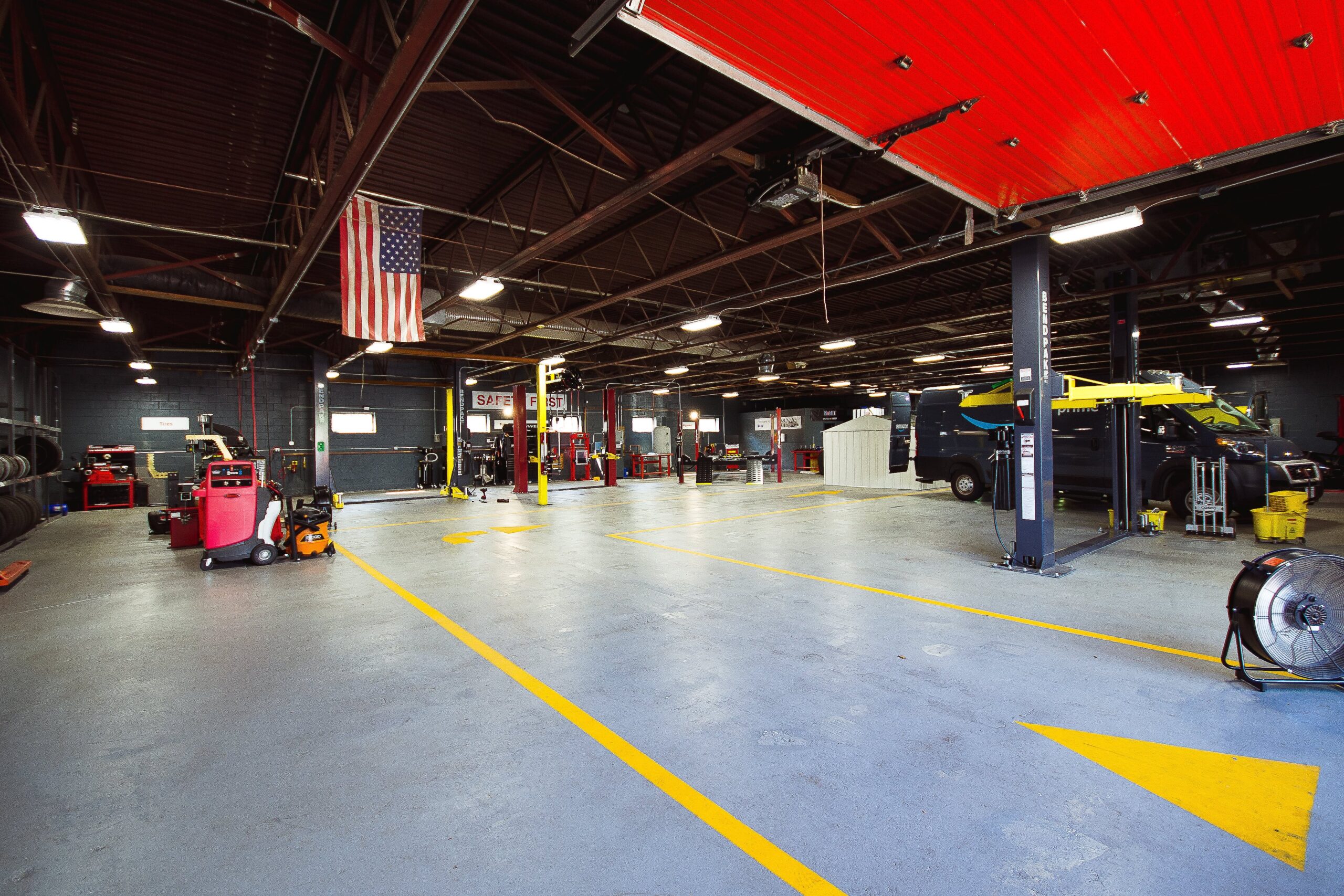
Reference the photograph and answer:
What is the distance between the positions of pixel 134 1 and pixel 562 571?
6.14 meters

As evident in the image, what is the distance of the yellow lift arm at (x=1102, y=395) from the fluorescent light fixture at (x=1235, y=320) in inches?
215

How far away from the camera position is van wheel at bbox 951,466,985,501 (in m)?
13.1

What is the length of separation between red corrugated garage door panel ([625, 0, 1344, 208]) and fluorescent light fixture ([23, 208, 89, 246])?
6432 mm

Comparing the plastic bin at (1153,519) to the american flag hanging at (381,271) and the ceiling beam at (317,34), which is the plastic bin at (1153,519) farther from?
the ceiling beam at (317,34)

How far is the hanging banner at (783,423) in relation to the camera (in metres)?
34.5

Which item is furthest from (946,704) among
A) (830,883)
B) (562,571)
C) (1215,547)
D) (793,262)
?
(793,262)

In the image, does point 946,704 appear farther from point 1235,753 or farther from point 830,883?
point 830,883

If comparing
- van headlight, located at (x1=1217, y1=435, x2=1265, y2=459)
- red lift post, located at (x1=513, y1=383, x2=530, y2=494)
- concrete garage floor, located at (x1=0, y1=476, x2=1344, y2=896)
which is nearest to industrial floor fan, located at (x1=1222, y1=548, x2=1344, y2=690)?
concrete garage floor, located at (x1=0, y1=476, x2=1344, y2=896)

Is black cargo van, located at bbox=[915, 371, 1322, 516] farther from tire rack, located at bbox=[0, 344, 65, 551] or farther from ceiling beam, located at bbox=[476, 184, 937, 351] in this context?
tire rack, located at bbox=[0, 344, 65, 551]

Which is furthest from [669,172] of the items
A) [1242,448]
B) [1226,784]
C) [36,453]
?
[36,453]

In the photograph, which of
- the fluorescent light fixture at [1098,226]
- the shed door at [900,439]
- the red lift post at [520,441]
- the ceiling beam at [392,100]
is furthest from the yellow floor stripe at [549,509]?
the fluorescent light fixture at [1098,226]

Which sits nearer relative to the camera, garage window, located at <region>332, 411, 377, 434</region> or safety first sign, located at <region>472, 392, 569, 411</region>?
garage window, located at <region>332, 411, 377, 434</region>

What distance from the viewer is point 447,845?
2027 millimetres

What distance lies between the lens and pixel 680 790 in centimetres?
232
